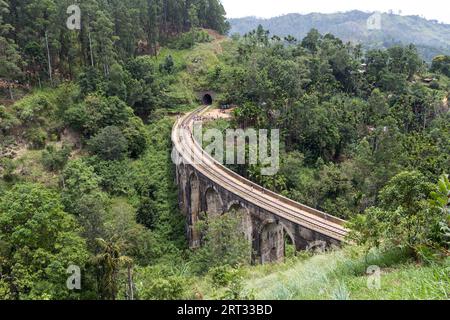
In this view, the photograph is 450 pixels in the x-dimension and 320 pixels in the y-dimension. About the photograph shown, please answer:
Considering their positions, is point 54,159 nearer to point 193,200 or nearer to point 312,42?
point 193,200

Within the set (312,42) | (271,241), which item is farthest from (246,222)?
(312,42)

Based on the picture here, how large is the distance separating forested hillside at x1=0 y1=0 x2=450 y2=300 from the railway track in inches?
105

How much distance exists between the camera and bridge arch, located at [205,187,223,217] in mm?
38062

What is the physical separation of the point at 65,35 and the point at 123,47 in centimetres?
1258

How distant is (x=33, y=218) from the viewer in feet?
71.9

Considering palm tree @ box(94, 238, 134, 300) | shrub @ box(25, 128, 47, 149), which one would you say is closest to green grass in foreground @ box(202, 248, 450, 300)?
palm tree @ box(94, 238, 134, 300)

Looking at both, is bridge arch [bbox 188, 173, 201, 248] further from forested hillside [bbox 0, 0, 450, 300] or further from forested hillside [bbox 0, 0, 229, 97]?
forested hillside [bbox 0, 0, 229, 97]

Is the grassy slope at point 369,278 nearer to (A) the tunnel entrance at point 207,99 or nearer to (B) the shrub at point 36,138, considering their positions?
(B) the shrub at point 36,138

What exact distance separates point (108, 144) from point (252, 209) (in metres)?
20.4

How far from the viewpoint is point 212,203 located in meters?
39.8

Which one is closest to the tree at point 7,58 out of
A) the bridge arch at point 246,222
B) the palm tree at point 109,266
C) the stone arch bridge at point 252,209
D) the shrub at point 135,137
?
the shrub at point 135,137

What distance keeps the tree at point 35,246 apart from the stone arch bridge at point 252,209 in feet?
45.0
